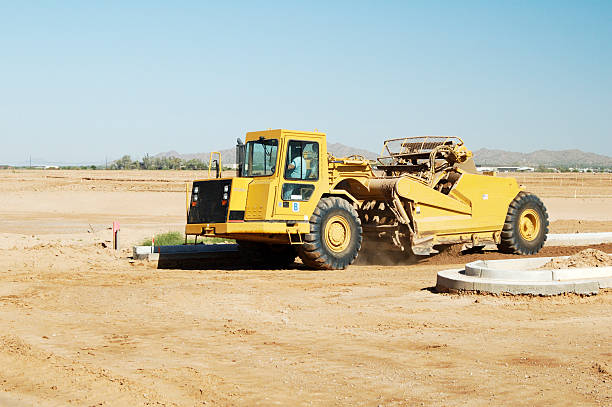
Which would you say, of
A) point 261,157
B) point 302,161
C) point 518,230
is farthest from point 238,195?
point 518,230

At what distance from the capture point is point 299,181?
52.4 ft

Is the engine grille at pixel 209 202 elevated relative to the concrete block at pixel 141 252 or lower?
elevated

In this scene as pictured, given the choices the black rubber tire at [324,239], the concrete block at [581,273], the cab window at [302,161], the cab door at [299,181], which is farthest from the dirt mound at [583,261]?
the cab window at [302,161]

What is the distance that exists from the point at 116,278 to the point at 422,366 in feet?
27.3

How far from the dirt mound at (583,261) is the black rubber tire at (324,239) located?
406 cm

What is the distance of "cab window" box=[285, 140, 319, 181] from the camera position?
52.2 ft

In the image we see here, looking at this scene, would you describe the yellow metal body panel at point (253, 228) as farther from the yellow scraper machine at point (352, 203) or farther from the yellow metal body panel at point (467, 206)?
the yellow metal body panel at point (467, 206)

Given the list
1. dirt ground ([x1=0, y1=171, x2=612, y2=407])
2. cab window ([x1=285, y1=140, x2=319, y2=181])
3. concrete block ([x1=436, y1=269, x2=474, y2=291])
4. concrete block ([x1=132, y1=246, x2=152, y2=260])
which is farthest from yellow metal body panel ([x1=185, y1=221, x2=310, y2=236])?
concrete block ([x1=436, y1=269, x2=474, y2=291])

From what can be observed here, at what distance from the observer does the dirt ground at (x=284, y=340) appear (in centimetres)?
708

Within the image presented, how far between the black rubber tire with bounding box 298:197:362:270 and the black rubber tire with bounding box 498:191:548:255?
4369 millimetres

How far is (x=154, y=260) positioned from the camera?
1747 cm

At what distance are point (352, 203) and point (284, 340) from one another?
8.26 m

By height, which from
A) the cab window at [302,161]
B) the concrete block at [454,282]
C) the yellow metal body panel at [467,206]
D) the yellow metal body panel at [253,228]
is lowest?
the concrete block at [454,282]

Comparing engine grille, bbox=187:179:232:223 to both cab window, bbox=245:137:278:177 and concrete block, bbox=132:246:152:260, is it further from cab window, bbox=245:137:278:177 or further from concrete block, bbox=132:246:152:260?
concrete block, bbox=132:246:152:260
